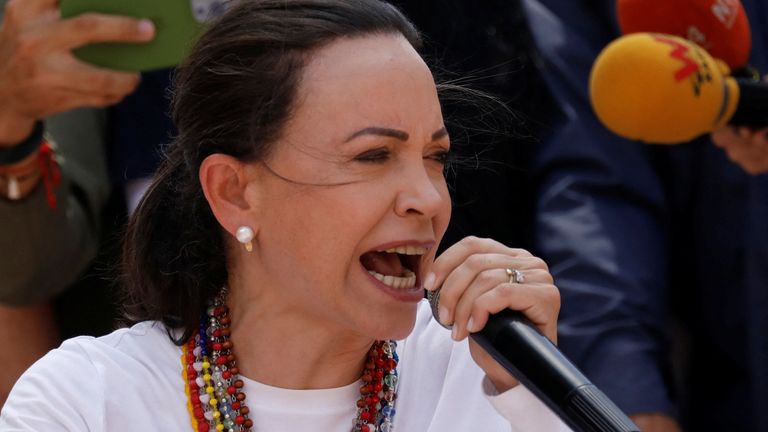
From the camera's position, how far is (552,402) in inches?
65.7

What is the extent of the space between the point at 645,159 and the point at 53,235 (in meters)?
1.45

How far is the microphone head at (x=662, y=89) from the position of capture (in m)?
2.46

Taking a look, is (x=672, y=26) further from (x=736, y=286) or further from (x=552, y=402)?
(x=552, y=402)

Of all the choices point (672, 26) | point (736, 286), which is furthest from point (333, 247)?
point (736, 286)

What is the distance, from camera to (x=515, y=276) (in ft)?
6.64

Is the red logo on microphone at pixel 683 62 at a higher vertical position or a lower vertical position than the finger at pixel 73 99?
higher

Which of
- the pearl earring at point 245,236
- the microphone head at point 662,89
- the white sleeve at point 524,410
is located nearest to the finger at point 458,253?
the white sleeve at point 524,410

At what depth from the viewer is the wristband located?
9.25 ft

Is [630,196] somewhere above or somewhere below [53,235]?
below

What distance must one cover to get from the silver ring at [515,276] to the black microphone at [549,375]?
0.34 feet

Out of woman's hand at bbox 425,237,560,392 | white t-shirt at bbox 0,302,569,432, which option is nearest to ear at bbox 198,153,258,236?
white t-shirt at bbox 0,302,569,432

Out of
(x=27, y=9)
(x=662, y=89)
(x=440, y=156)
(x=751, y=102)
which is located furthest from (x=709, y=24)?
(x=27, y=9)

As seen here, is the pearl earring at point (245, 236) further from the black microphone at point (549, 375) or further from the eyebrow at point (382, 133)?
the black microphone at point (549, 375)

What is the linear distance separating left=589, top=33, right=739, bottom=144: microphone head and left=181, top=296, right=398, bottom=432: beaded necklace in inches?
25.9
